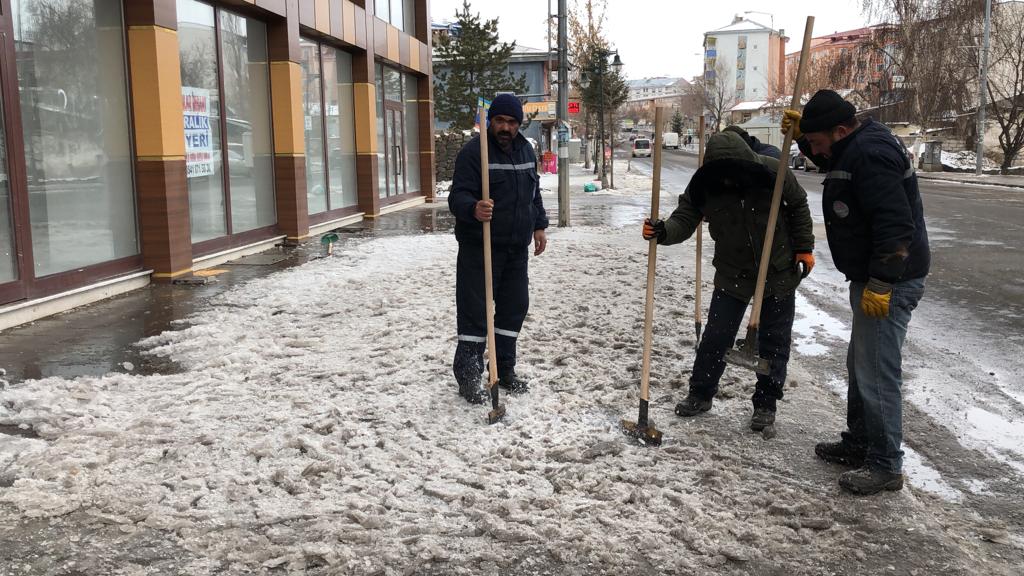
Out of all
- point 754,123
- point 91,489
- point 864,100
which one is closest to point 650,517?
point 91,489

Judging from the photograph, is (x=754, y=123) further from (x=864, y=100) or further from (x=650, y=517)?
(x=650, y=517)

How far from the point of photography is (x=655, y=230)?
4922mm

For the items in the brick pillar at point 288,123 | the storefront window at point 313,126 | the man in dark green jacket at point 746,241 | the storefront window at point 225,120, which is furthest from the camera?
the storefront window at point 313,126

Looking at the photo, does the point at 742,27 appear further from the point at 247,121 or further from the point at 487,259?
the point at 487,259

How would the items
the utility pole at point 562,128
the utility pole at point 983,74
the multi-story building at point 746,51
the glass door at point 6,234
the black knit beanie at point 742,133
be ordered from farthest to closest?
1. the multi-story building at point 746,51
2. the utility pole at point 983,74
3. the utility pole at point 562,128
4. the glass door at point 6,234
5. the black knit beanie at point 742,133

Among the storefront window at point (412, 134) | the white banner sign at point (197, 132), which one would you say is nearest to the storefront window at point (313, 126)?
the white banner sign at point (197, 132)

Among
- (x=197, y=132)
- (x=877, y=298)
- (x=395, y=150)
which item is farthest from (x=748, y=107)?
(x=877, y=298)

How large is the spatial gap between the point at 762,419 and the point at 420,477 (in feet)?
6.56

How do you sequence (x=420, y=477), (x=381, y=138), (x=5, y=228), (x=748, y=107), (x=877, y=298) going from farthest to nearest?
(x=748, y=107) → (x=381, y=138) → (x=5, y=228) → (x=420, y=477) → (x=877, y=298)

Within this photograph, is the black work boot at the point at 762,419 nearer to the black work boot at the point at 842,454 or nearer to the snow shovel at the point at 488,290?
the black work boot at the point at 842,454

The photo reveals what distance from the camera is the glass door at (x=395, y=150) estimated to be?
20.6m

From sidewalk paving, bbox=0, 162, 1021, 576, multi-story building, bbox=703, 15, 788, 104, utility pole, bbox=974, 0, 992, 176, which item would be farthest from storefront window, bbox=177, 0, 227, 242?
multi-story building, bbox=703, 15, 788, 104

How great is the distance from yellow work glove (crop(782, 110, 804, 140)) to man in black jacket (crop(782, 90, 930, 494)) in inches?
3.6

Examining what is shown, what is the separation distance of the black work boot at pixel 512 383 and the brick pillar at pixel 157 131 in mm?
5805
